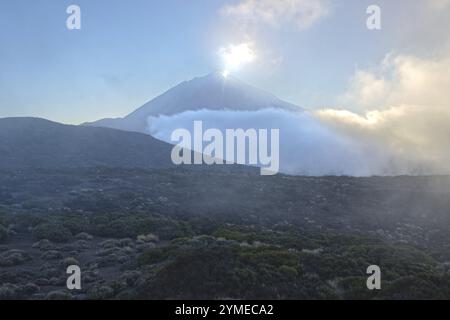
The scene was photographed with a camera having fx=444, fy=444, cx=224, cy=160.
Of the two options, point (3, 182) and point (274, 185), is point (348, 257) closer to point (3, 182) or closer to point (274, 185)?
point (274, 185)

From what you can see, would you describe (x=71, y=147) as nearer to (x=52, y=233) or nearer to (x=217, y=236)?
(x=52, y=233)

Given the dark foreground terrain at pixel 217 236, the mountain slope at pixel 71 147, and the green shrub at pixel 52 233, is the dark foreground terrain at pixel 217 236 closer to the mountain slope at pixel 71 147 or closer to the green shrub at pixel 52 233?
the green shrub at pixel 52 233

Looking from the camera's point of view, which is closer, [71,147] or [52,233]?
[52,233]

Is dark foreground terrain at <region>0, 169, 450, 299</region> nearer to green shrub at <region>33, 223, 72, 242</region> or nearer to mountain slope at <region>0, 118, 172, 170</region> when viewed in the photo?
green shrub at <region>33, 223, 72, 242</region>

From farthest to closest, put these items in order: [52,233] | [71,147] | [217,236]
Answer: [71,147], [217,236], [52,233]

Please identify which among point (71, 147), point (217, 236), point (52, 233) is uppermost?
point (71, 147)

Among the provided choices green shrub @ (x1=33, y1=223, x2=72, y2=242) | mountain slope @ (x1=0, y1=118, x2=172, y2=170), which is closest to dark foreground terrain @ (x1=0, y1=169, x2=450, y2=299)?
green shrub @ (x1=33, y1=223, x2=72, y2=242)

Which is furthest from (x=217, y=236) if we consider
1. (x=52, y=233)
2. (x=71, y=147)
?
(x=71, y=147)

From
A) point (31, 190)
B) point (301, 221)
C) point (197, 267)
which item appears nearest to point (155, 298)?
point (197, 267)
